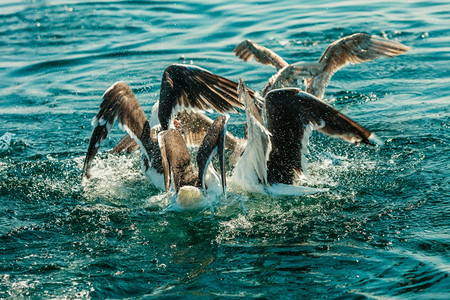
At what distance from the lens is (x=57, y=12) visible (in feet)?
52.6

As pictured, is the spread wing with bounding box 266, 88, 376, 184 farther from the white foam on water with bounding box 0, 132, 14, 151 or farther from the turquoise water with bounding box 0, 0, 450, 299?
the white foam on water with bounding box 0, 132, 14, 151

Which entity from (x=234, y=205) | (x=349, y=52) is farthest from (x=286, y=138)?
(x=349, y=52)

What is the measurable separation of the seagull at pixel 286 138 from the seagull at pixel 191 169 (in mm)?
320

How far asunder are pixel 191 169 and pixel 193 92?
4.56 feet

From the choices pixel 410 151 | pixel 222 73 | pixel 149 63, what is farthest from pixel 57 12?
pixel 410 151

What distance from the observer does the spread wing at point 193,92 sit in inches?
273

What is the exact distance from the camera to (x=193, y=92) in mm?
7031

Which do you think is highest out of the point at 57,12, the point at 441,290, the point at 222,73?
the point at 57,12

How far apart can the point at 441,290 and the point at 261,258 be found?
55.6 inches

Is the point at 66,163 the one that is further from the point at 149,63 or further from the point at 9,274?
the point at 149,63

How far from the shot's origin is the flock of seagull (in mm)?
5445

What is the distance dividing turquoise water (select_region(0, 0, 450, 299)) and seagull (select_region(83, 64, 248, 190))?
1.25ft

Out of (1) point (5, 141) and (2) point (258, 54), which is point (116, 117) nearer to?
(1) point (5, 141)

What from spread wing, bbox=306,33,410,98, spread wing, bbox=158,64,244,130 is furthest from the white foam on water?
spread wing, bbox=306,33,410,98
